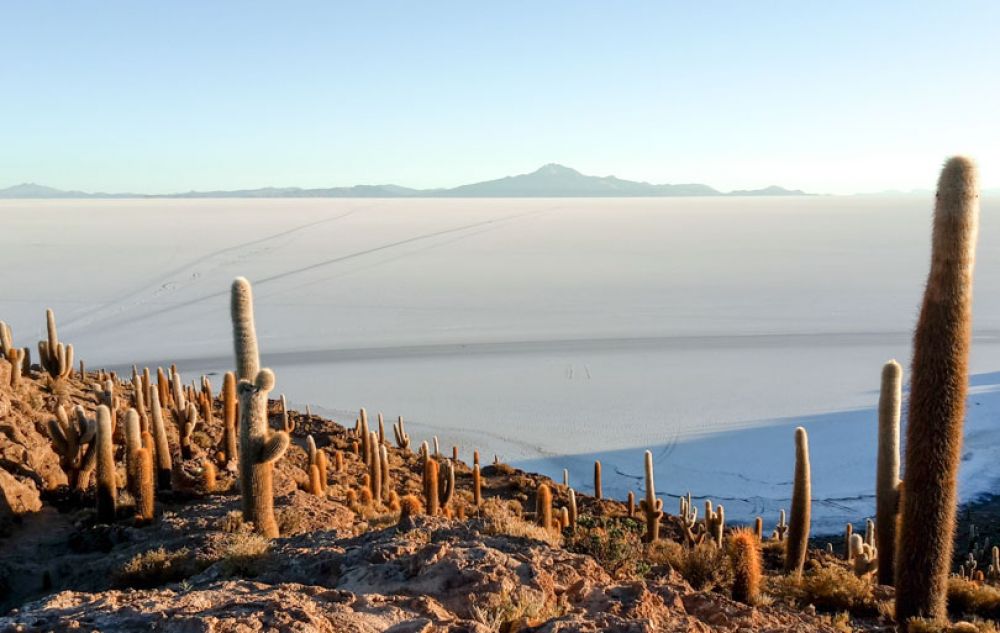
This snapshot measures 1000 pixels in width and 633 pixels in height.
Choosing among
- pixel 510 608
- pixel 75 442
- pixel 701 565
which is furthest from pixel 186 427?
pixel 510 608

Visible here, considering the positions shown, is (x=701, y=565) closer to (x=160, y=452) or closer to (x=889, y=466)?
(x=889, y=466)

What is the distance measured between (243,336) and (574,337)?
26.9 metres

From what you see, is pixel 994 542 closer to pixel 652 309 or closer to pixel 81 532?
pixel 81 532

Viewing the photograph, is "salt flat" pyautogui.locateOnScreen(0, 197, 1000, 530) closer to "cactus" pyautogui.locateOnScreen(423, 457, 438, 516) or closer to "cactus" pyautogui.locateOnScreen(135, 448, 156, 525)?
"cactus" pyautogui.locateOnScreen(423, 457, 438, 516)

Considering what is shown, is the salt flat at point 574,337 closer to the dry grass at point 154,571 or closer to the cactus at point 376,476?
the cactus at point 376,476

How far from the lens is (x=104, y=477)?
9.80m

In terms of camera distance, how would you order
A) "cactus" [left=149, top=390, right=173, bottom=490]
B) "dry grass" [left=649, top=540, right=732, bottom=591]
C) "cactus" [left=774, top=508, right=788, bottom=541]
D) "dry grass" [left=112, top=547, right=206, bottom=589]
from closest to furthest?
"dry grass" [left=112, top=547, right=206, bottom=589] → "dry grass" [left=649, top=540, right=732, bottom=591] → "cactus" [left=149, top=390, right=173, bottom=490] → "cactus" [left=774, top=508, right=788, bottom=541]

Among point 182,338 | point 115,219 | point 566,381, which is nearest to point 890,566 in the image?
point 566,381

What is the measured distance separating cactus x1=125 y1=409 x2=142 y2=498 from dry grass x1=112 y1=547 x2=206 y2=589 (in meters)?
2.42

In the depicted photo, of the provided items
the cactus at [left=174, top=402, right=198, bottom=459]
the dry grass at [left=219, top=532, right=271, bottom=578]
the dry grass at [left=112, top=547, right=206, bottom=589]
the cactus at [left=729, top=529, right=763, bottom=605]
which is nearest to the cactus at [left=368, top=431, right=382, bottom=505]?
the cactus at [left=174, top=402, right=198, bottom=459]

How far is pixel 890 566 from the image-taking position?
959cm

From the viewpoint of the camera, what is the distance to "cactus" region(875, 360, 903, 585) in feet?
30.9

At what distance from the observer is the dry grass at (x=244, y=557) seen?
6.86 m

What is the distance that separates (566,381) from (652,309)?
→ 610 inches
